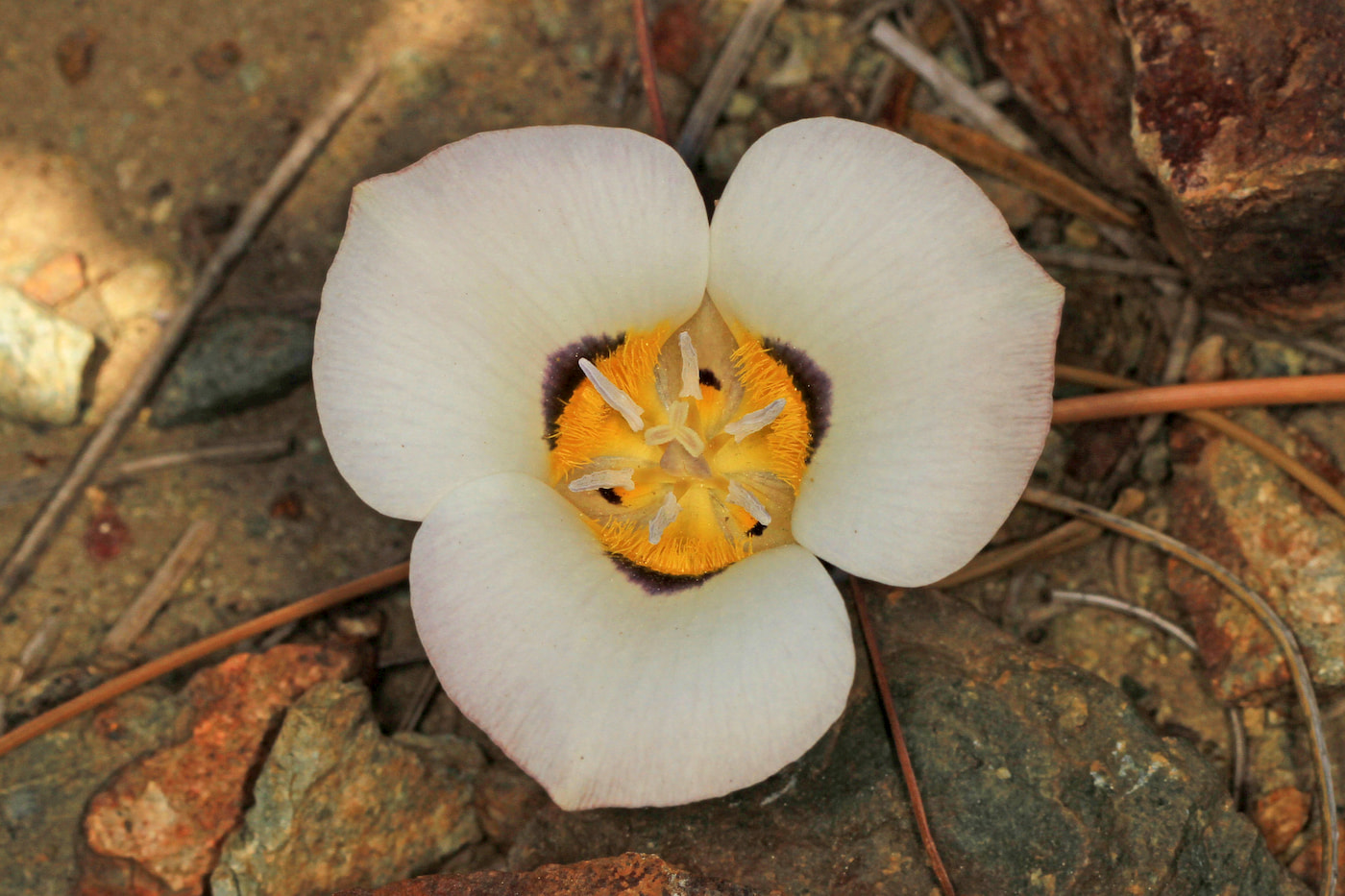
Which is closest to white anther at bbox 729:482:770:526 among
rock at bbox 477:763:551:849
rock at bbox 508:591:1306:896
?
rock at bbox 508:591:1306:896

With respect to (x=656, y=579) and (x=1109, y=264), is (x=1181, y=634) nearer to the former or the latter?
(x=1109, y=264)

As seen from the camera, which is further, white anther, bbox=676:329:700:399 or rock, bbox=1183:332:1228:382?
rock, bbox=1183:332:1228:382

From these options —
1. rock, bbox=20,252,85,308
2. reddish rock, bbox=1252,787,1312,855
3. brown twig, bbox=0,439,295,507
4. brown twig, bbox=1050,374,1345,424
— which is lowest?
reddish rock, bbox=1252,787,1312,855

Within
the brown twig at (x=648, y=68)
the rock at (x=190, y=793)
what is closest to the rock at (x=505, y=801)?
the rock at (x=190, y=793)

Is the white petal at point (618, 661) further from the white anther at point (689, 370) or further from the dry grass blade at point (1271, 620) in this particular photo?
the dry grass blade at point (1271, 620)

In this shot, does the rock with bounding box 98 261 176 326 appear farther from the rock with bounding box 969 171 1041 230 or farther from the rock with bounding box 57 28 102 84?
the rock with bounding box 969 171 1041 230

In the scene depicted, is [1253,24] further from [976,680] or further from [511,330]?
[511,330]

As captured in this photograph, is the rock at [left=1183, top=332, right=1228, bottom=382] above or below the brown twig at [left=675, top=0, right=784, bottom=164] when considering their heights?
below
